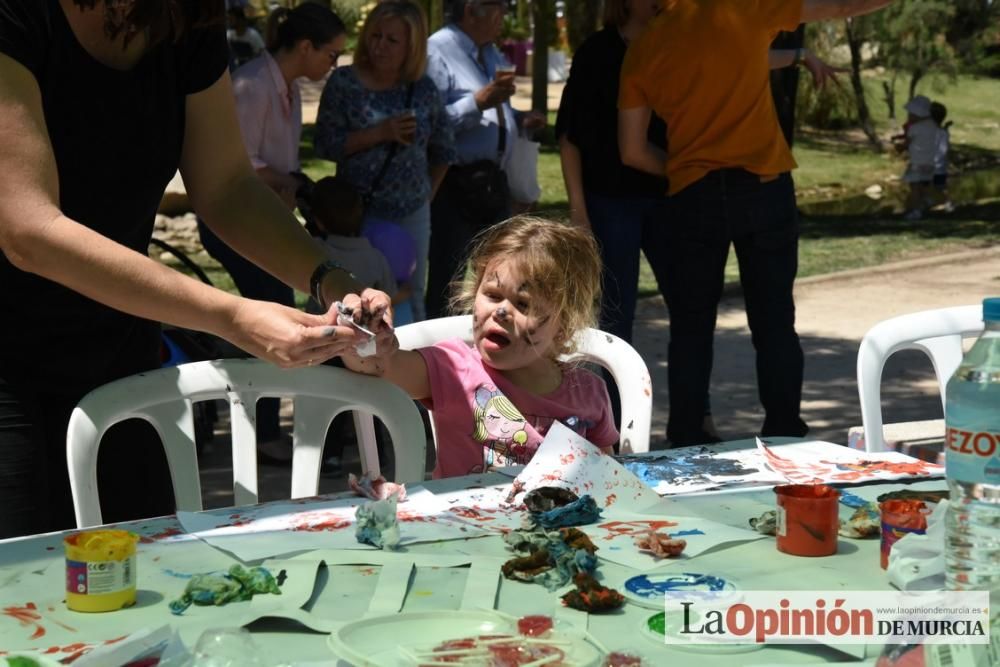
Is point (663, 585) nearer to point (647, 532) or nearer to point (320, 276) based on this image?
point (647, 532)

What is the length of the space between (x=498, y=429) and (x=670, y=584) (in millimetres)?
1068

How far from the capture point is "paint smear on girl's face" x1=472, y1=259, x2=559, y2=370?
3004 millimetres

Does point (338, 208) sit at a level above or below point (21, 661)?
above

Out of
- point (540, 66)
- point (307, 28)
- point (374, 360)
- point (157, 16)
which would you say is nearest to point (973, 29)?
point (540, 66)

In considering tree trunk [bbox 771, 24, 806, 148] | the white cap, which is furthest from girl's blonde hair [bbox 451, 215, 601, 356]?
the white cap

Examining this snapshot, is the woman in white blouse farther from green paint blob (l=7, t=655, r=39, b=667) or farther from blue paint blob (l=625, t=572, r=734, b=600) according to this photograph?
green paint blob (l=7, t=655, r=39, b=667)

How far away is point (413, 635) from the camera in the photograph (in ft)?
5.79

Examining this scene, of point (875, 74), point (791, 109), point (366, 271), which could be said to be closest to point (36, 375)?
point (366, 271)

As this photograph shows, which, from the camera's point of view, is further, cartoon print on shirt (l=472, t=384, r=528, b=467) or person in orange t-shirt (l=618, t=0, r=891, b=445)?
person in orange t-shirt (l=618, t=0, r=891, b=445)

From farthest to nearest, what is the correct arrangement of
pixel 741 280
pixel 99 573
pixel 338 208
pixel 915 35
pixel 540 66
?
pixel 915 35 → pixel 540 66 → pixel 338 208 → pixel 741 280 → pixel 99 573

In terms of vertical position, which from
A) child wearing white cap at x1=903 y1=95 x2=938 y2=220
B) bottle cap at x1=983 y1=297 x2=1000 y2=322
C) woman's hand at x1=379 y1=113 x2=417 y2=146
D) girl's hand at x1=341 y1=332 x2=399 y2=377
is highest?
woman's hand at x1=379 y1=113 x2=417 y2=146

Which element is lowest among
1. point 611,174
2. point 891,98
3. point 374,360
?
point 891,98

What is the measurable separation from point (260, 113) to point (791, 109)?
393cm

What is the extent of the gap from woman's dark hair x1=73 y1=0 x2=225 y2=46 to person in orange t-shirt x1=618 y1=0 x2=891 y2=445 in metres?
2.73
